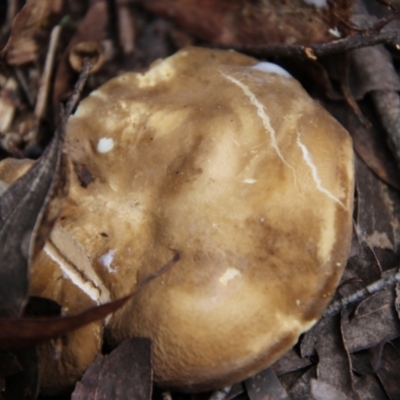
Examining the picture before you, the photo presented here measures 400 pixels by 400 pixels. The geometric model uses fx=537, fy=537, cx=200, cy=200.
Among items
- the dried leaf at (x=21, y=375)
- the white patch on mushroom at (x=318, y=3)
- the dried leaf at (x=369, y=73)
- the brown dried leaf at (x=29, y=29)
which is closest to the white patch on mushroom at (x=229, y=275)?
the dried leaf at (x=21, y=375)

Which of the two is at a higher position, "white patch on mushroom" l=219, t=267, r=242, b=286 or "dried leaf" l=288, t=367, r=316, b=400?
"white patch on mushroom" l=219, t=267, r=242, b=286

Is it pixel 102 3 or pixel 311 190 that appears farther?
pixel 102 3

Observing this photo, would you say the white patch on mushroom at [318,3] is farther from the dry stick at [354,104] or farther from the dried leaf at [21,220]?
the dried leaf at [21,220]

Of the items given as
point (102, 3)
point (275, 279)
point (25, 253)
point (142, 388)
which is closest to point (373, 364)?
point (275, 279)

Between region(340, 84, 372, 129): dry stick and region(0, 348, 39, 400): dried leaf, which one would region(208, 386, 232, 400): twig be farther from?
region(340, 84, 372, 129): dry stick

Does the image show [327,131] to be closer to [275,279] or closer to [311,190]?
[311,190]

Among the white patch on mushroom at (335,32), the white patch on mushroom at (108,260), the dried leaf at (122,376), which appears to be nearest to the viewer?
the dried leaf at (122,376)

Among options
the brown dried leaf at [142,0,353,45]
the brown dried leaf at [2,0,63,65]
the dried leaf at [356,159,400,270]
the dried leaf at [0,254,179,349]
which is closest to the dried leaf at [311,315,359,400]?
the dried leaf at [356,159,400,270]
